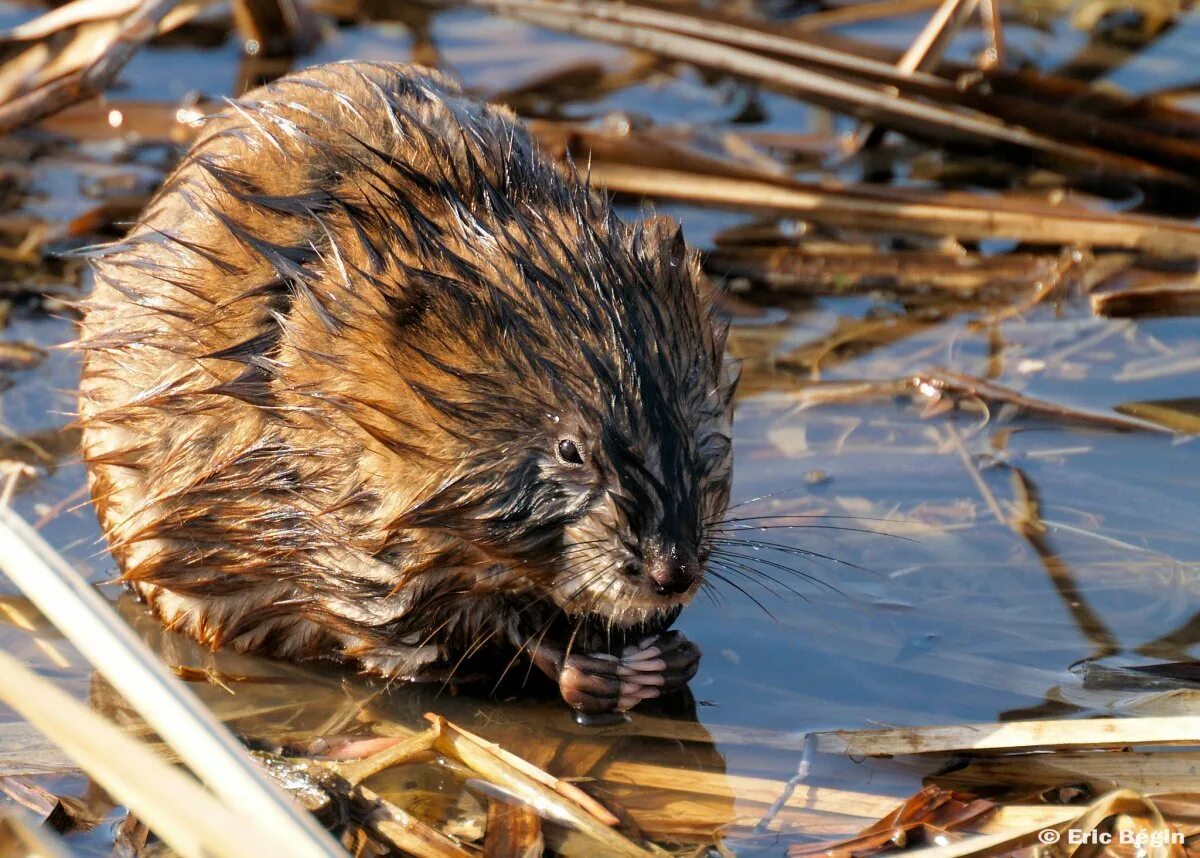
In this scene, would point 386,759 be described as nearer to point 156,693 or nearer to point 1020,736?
point 156,693

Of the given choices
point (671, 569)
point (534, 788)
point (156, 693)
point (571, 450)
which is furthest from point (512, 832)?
point (156, 693)

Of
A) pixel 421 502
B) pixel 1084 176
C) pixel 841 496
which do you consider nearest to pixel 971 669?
pixel 841 496

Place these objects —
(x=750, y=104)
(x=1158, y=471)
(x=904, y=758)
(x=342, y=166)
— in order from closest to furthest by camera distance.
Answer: (x=904, y=758), (x=342, y=166), (x=1158, y=471), (x=750, y=104)

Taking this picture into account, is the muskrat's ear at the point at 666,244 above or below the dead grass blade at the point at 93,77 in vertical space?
below

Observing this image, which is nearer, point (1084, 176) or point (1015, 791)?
point (1015, 791)

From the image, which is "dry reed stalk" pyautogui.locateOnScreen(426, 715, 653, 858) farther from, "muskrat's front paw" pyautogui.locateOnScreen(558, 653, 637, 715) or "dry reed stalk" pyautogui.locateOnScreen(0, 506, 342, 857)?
"dry reed stalk" pyautogui.locateOnScreen(0, 506, 342, 857)

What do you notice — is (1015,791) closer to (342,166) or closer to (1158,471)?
(1158,471)

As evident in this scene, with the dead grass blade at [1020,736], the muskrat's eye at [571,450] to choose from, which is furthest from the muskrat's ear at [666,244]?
the dead grass blade at [1020,736]

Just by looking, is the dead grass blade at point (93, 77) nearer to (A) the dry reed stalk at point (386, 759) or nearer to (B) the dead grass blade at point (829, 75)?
(B) the dead grass blade at point (829, 75)
